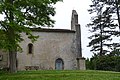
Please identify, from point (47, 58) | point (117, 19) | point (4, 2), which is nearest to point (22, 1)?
point (4, 2)

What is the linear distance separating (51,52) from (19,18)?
21.6 m

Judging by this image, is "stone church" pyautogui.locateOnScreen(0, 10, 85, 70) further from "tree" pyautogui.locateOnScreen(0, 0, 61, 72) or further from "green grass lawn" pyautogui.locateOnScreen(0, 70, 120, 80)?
"green grass lawn" pyautogui.locateOnScreen(0, 70, 120, 80)

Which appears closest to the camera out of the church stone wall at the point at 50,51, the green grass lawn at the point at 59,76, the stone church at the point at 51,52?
the green grass lawn at the point at 59,76

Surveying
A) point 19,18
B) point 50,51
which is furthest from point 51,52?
point 19,18

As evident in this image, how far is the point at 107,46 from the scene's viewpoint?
5400 centimetres

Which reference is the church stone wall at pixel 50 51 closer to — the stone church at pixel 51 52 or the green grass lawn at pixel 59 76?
the stone church at pixel 51 52

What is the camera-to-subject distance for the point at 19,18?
24.9 m

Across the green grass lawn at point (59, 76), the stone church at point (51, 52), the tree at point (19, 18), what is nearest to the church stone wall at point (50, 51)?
the stone church at point (51, 52)

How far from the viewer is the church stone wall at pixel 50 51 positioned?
4519 cm

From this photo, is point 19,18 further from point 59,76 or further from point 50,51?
point 50,51

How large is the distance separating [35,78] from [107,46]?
34.2m

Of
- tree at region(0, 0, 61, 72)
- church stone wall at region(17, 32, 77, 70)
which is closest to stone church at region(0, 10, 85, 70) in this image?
church stone wall at region(17, 32, 77, 70)

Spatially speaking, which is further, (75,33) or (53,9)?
(75,33)

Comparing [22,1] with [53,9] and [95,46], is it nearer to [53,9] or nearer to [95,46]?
[53,9]
